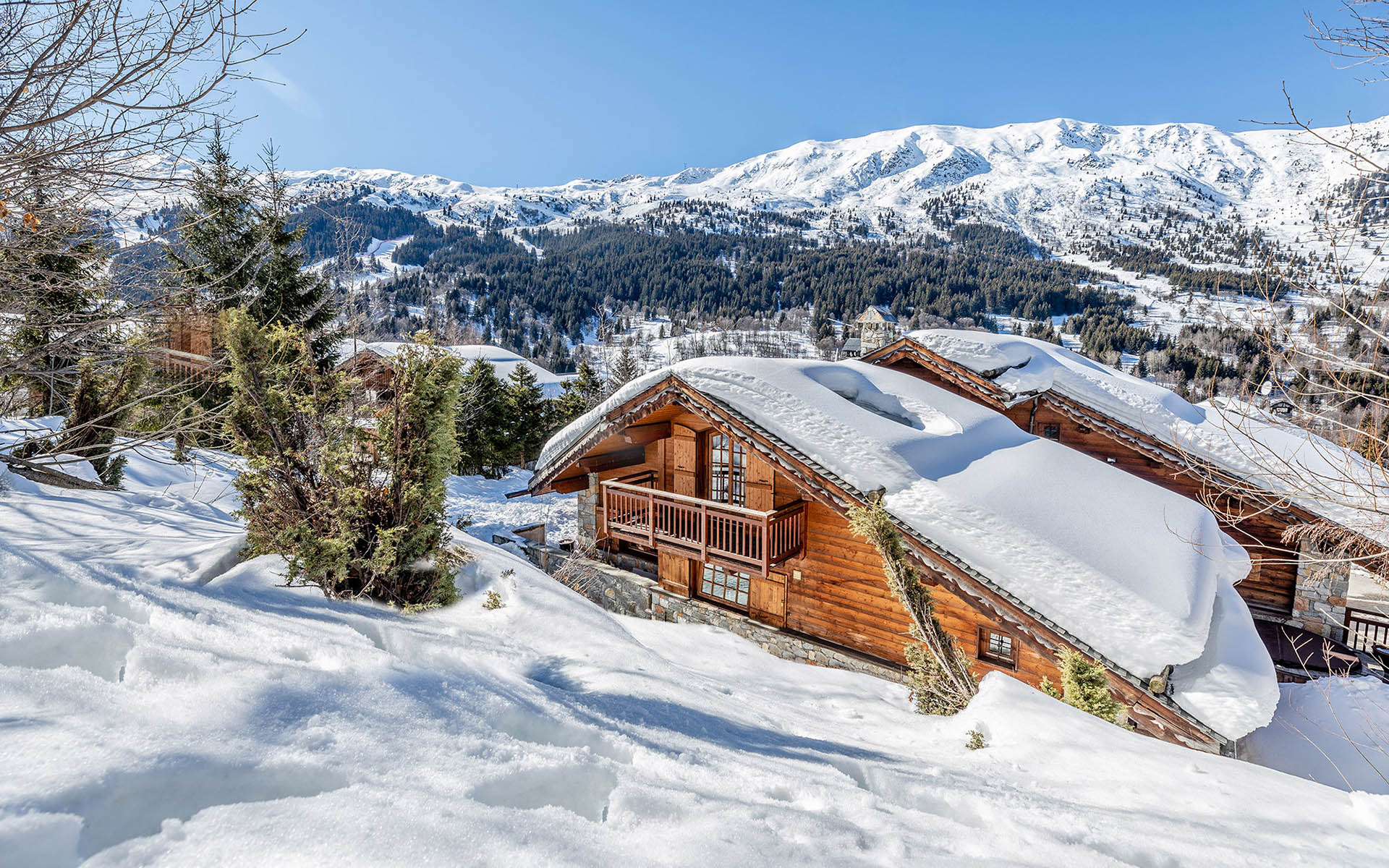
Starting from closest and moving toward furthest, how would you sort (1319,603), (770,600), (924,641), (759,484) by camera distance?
(924,641) < (1319,603) < (759,484) < (770,600)

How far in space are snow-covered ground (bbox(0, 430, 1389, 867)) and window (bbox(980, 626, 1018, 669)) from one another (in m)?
3.37

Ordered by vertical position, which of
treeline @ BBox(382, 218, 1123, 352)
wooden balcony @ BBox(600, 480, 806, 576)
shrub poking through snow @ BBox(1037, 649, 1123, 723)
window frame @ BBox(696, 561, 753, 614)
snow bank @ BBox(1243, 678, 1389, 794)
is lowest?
snow bank @ BBox(1243, 678, 1389, 794)

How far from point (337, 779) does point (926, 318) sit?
117 m

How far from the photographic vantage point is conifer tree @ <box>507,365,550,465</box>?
28969mm

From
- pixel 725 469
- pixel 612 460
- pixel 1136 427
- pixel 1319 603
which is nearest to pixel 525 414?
pixel 612 460

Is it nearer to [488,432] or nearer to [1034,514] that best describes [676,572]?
[1034,514]

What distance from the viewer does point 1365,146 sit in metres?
4.26

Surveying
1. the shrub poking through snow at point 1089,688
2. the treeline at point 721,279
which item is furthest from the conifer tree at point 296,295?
the treeline at point 721,279

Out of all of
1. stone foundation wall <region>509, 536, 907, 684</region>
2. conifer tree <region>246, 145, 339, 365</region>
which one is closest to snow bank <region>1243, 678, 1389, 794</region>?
stone foundation wall <region>509, 536, 907, 684</region>

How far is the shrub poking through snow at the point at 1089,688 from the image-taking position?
569 cm

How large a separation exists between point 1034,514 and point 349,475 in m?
7.93

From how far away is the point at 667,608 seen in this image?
37.0ft

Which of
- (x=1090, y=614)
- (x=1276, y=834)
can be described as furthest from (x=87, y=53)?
(x=1090, y=614)

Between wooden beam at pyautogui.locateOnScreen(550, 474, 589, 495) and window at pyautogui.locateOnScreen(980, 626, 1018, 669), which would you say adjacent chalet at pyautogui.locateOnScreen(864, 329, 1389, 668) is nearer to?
window at pyautogui.locateOnScreen(980, 626, 1018, 669)
